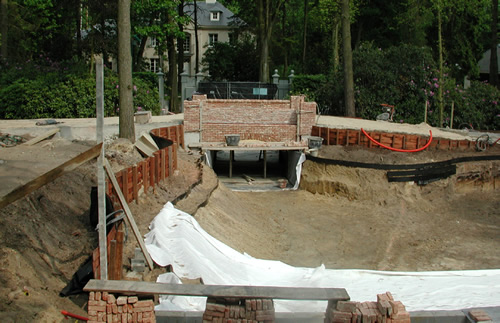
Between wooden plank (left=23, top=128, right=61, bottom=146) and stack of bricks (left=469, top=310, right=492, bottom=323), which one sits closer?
stack of bricks (left=469, top=310, right=492, bottom=323)

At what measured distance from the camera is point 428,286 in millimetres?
8844

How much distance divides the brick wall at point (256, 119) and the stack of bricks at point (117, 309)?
49.5 ft

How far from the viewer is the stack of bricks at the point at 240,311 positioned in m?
5.75

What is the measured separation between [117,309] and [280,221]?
1060cm

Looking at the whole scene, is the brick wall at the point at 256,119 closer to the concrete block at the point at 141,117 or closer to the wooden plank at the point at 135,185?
the concrete block at the point at 141,117

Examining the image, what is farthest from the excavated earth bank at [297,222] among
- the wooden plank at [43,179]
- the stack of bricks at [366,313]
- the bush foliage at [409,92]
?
the bush foliage at [409,92]

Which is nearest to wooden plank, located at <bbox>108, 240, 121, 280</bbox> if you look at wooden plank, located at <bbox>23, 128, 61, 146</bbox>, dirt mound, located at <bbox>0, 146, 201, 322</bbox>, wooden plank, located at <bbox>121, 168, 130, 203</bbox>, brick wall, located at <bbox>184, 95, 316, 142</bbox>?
dirt mound, located at <bbox>0, 146, 201, 322</bbox>

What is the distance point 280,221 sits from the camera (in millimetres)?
16156

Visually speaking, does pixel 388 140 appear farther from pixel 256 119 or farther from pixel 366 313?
pixel 366 313

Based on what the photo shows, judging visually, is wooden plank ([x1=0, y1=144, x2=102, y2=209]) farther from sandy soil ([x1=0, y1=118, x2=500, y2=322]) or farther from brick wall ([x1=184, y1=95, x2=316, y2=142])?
brick wall ([x1=184, y1=95, x2=316, y2=142])

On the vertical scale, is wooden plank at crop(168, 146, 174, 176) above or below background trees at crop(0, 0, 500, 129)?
below

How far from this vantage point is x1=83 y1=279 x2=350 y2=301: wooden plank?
5.74m

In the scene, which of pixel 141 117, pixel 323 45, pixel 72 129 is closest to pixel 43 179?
pixel 72 129

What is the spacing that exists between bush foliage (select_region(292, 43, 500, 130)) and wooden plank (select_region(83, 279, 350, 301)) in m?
20.8
